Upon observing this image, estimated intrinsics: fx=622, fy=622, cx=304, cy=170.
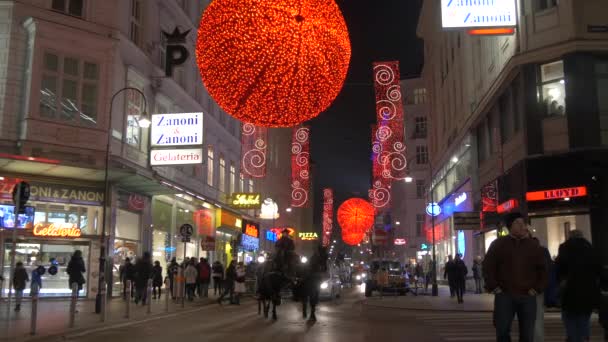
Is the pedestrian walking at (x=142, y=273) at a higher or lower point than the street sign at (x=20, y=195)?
lower

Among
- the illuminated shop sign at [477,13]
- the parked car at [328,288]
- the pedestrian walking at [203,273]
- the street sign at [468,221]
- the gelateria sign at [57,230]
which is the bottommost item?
the parked car at [328,288]

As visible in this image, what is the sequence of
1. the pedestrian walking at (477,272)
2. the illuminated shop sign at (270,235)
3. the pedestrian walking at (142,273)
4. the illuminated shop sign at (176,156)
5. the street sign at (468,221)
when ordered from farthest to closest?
the illuminated shop sign at (270,235)
the pedestrian walking at (477,272)
the street sign at (468,221)
the illuminated shop sign at (176,156)
the pedestrian walking at (142,273)

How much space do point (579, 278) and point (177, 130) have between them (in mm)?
22644

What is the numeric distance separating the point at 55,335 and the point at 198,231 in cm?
2809

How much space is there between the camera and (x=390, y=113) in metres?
48.4

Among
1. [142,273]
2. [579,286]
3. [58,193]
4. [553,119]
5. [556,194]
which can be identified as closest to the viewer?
[579,286]

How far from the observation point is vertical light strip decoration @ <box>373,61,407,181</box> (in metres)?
42.0

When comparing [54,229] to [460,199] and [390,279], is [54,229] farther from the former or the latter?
[460,199]

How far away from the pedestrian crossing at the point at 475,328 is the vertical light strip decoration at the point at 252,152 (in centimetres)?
2999

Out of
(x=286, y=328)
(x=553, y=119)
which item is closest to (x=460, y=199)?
(x=553, y=119)

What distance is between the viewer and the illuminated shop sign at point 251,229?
52781mm

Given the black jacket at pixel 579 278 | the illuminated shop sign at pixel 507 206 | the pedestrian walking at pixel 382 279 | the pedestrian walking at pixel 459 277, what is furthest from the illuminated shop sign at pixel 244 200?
the black jacket at pixel 579 278

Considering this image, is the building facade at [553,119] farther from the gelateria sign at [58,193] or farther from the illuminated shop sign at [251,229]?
the illuminated shop sign at [251,229]

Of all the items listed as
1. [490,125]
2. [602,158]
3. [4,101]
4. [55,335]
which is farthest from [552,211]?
[4,101]
